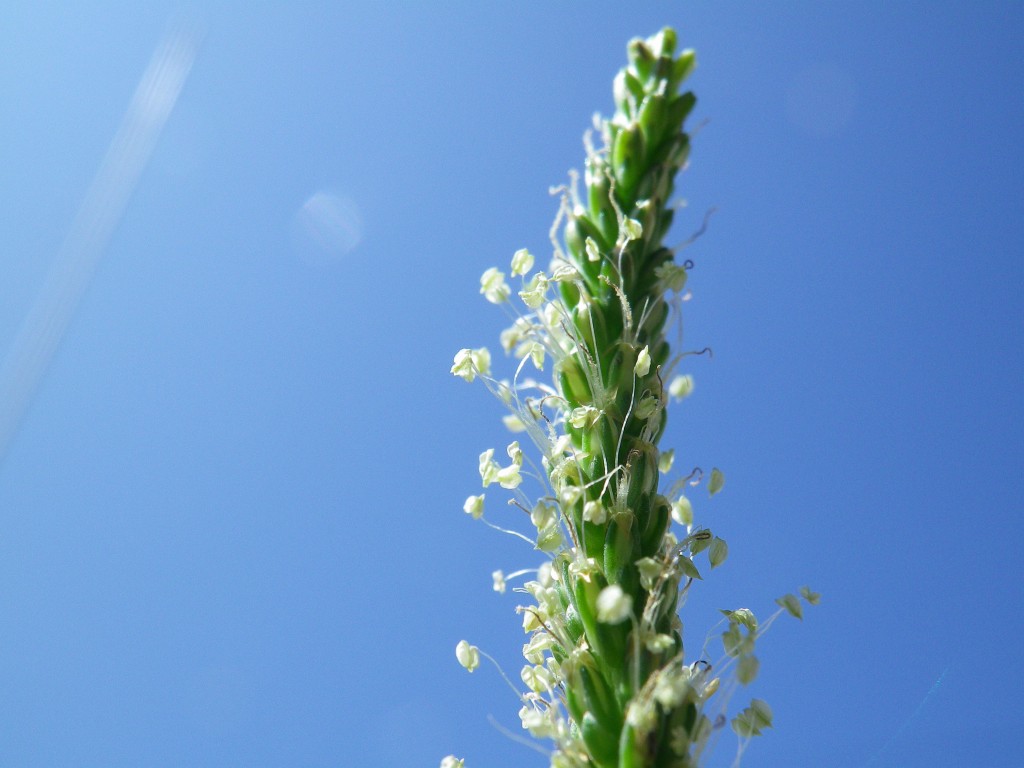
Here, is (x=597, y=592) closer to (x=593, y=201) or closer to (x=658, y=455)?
(x=658, y=455)

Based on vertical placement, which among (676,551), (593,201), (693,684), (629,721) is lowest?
(629,721)

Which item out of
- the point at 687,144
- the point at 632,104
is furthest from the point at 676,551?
the point at 632,104

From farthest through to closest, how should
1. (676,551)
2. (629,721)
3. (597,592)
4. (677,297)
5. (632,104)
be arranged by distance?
(632,104), (677,297), (676,551), (597,592), (629,721)

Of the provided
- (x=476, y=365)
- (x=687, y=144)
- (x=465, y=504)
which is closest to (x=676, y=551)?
(x=465, y=504)

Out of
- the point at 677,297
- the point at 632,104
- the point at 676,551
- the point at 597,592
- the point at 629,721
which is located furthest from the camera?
the point at 632,104

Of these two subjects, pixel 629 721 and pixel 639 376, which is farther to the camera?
pixel 639 376

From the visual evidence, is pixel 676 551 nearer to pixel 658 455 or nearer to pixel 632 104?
pixel 658 455

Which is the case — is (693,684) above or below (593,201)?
below
